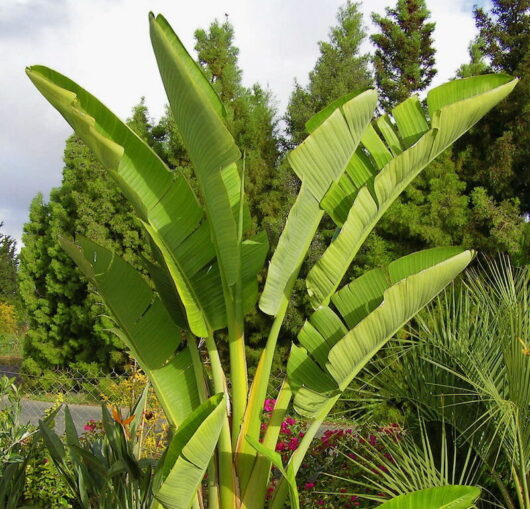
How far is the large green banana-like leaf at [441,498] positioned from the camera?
222 cm

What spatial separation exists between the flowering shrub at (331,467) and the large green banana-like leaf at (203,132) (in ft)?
6.15

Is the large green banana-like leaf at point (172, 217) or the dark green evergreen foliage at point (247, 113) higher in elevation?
the dark green evergreen foliage at point (247, 113)

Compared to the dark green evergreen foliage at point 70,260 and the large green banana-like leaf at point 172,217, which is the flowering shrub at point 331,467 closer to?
the large green banana-like leaf at point 172,217

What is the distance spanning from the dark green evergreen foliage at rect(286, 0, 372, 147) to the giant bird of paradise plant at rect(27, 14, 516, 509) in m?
8.37

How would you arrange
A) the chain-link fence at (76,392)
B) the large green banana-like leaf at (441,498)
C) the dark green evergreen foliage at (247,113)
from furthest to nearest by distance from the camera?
1. the dark green evergreen foliage at (247,113)
2. the chain-link fence at (76,392)
3. the large green banana-like leaf at (441,498)

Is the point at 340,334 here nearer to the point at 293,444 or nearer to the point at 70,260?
the point at 293,444

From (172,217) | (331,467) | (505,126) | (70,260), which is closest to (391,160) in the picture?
(172,217)

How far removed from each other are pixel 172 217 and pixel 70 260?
11.1 m

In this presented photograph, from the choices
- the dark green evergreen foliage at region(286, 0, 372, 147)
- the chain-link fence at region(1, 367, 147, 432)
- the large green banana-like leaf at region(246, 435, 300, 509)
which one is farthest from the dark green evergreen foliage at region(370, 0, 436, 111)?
the large green banana-like leaf at region(246, 435, 300, 509)

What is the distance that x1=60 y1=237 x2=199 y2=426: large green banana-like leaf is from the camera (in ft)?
10.1

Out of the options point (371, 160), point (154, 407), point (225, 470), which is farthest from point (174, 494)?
point (154, 407)

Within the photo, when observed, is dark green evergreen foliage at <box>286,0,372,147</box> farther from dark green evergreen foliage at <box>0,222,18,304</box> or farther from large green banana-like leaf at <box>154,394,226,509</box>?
dark green evergreen foliage at <box>0,222,18,304</box>

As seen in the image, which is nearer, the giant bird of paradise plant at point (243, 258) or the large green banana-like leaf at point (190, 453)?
the large green banana-like leaf at point (190, 453)

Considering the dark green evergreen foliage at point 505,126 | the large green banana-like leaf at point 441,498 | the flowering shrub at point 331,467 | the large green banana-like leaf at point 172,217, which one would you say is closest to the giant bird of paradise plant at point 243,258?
the large green banana-like leaf at point 172,217
